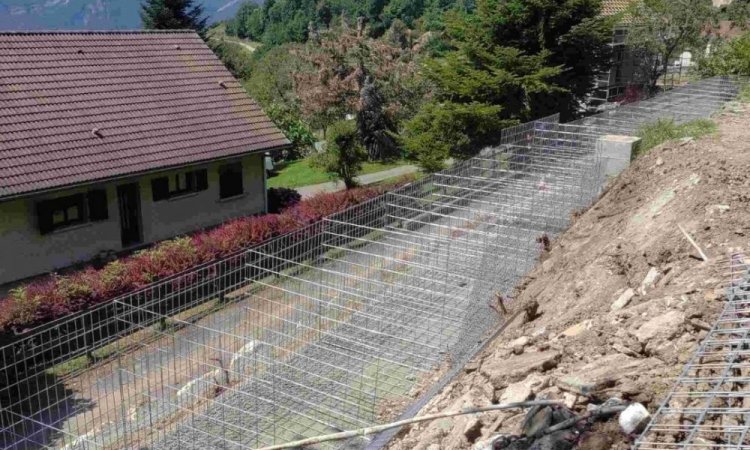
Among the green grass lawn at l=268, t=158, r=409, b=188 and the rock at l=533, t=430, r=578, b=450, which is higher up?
the rock at l=533, t=430, r=578, b=450

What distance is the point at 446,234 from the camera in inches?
456

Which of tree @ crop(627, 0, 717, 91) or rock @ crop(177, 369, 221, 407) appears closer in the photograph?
rock @ crop(177, 369, 221, 407)

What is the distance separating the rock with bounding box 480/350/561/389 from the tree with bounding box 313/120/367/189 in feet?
46.0

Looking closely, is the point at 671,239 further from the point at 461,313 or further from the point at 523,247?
the point at 523,247

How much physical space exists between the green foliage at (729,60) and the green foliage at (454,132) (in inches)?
320

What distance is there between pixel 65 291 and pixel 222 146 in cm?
682

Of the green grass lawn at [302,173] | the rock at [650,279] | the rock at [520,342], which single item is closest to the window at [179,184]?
the green grass lawn at [302,173]

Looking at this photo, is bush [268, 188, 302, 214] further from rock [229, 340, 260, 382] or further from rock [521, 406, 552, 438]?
rock [521, 406, 552, 438]

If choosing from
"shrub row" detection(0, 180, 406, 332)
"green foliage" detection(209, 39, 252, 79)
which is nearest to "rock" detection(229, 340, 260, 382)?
"shrub row" detection(0, 180, 406, 332)

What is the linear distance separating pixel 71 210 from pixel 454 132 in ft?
38.6

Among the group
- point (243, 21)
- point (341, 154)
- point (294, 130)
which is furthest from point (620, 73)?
point (243, 21)

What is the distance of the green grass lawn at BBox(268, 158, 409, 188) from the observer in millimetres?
25500

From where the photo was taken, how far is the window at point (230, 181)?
1739 cm

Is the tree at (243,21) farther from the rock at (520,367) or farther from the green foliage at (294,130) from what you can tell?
the rock at (520,367)
